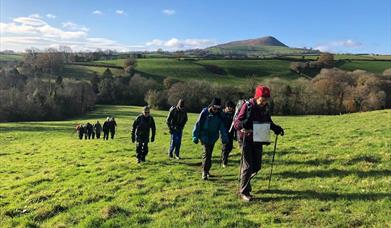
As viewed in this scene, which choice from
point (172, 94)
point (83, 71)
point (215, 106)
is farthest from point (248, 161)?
point (83, 71)

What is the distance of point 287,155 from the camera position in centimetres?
1611

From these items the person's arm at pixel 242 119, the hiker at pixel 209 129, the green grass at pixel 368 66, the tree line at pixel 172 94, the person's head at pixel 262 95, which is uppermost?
the green grass at pixel 368 66

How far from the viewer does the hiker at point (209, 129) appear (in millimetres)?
13117

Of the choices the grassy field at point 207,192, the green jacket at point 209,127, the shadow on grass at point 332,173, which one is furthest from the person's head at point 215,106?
the shadow on grass at point 332,173

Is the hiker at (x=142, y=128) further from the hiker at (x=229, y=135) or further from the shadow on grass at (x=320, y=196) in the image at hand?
the shadow on grass at (x=320, y=196)

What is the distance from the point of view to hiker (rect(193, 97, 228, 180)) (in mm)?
13117

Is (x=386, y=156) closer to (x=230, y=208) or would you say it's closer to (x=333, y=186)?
(x=333, y=186)

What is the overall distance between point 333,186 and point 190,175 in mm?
4862

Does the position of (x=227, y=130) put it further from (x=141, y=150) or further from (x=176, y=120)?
(x=141, y=150)

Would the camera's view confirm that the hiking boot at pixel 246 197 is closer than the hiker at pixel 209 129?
Yes

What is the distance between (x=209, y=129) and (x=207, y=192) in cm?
237

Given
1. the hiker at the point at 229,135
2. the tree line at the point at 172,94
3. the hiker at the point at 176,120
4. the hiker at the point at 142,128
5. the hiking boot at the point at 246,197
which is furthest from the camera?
the tree line at the point at 172,94

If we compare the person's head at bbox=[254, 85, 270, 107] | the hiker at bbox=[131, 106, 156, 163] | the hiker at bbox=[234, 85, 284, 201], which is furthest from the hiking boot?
the hiker at bbox=[131, 106, 156, 163]

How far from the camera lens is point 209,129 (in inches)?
517
